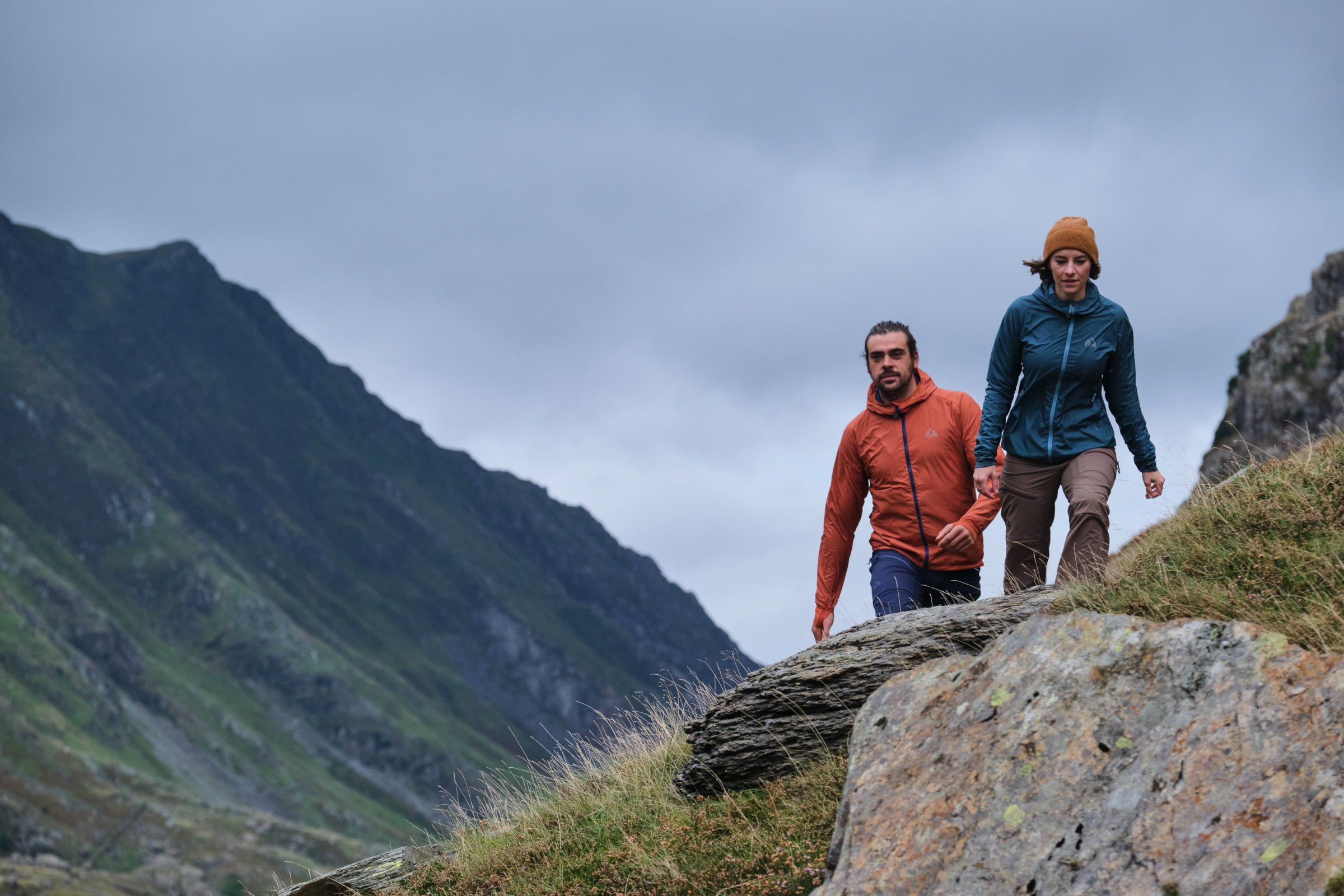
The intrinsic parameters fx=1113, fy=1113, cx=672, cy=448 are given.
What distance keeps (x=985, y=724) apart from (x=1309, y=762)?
1.63 meters

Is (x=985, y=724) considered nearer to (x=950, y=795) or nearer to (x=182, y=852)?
(x=950, y=795)

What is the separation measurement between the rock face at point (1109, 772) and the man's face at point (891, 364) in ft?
9.10

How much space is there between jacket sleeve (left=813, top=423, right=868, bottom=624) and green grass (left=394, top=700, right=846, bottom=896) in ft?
6.11

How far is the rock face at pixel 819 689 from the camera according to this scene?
7586mm

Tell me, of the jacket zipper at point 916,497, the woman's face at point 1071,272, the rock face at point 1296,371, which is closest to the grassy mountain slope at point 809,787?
the jacket zipper at point 916,497

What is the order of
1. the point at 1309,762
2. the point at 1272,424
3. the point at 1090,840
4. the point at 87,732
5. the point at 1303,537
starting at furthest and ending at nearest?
the point at 87,732 < the point at 1272,424 < the point at 1303,537 < the point at 1090,840 < the point at 1309,762

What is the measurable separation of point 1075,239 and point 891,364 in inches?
66.5

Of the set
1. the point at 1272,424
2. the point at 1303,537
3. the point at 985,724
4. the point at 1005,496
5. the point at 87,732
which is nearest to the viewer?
the point at 985,724

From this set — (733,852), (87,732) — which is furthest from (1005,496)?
(87,732)

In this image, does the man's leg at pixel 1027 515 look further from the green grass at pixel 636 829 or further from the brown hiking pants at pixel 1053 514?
the green grass at pixel 636 829

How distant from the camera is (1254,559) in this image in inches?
258

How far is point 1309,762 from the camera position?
16.0 ft

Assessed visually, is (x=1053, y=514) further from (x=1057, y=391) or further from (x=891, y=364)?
(x=891, y=364)

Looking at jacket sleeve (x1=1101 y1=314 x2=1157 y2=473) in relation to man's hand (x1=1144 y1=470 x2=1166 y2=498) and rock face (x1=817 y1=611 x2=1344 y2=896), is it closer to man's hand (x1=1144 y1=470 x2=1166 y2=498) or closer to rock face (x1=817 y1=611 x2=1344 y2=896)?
man's hand (x1=1144 y1=470 x2=1166 y2=498)
